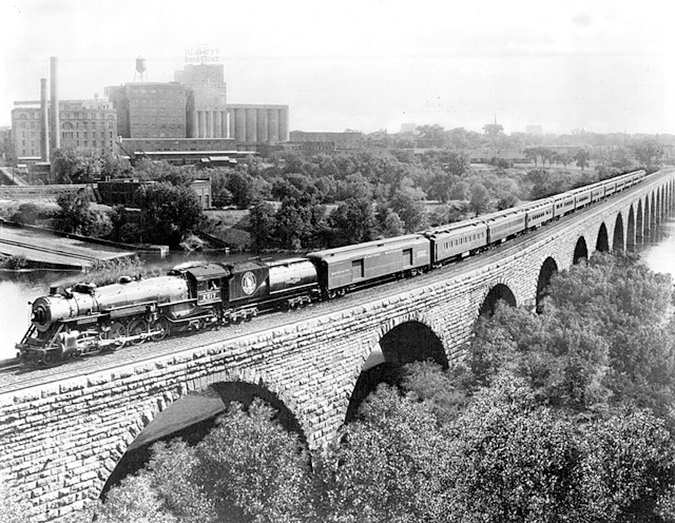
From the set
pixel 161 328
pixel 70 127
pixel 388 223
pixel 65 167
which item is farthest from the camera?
pixel 388 223

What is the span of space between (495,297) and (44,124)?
64.5 feet

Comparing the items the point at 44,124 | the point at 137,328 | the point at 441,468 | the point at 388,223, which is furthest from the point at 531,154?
the point at 441,468

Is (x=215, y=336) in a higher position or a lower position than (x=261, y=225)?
lower

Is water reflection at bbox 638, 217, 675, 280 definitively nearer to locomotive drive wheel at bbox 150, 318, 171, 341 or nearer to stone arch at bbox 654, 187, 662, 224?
stone arch at bbox 654, 187, 662, 224

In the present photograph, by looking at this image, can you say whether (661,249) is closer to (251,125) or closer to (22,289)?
(251,125)

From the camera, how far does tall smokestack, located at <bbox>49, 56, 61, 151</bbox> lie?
86.4ft

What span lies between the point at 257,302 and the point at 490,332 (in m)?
7.19

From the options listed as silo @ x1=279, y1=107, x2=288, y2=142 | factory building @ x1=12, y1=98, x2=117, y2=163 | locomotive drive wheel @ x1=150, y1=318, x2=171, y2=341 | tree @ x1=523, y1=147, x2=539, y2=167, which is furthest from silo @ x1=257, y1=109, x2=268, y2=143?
tree @ x1=523, y1=147, x2=539, y2=167

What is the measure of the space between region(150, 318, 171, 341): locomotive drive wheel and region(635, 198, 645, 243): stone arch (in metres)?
52.7

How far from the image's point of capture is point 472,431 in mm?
13961

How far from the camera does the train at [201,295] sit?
1439 cm

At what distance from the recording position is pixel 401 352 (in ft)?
77.8

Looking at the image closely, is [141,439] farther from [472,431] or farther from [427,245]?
[427,245]

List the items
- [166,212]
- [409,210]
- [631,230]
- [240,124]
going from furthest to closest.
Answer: [631,230], [240,124], [409,210], [166,212]
